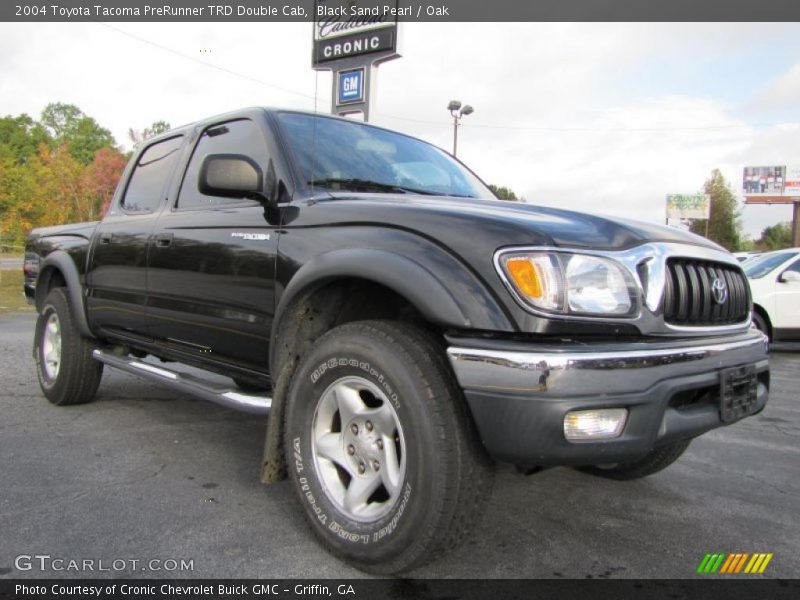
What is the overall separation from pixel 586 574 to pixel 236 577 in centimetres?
127

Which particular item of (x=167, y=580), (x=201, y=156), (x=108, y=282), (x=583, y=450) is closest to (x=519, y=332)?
(x=583, y=450)

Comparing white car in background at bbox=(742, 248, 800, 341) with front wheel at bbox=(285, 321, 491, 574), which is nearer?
front wheel at bbox=(285, 321, 491, 574)

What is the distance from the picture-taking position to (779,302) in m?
8.66

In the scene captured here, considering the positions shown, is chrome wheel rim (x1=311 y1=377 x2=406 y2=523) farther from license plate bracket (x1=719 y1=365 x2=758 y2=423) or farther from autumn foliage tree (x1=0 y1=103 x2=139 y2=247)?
autumn foliage tree (x1=0 y1=103 x2=139 y2=247)

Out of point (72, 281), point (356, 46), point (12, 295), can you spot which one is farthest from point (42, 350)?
point (12, 295)

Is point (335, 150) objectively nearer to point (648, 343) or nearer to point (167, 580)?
point (648, 343)

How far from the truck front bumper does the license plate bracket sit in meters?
0.23

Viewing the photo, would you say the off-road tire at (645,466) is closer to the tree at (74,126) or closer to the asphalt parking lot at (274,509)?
the asphalt parking lot at (274,509)

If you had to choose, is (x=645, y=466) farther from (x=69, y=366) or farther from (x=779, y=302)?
(x=779, y=302)

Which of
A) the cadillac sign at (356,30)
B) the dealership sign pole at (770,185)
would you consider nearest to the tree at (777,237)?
the dealership sign pole at (770,185)

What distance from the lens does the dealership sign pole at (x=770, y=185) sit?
184 ft

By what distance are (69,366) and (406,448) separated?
3.50 m

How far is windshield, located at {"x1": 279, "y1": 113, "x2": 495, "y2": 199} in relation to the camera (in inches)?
124

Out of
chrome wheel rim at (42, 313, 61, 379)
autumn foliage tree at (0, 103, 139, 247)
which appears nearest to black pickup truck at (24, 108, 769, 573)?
chrome wheel rim at (42, 313, 61, 379)
